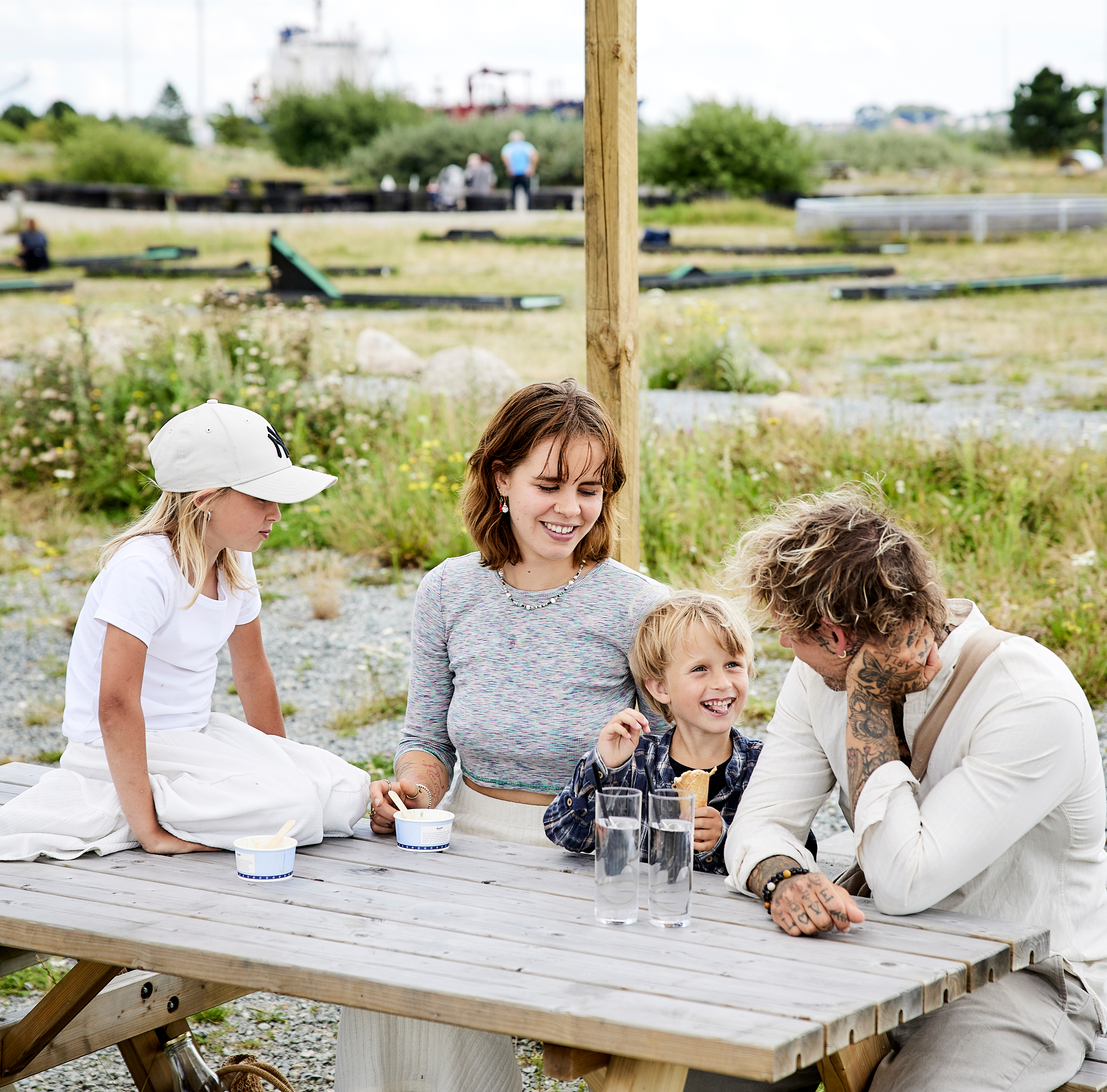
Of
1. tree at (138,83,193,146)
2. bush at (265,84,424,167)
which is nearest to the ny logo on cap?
bush at (265,84,424,167)

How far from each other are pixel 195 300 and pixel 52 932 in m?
6.65

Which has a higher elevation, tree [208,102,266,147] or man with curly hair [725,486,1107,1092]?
tree [208,102,266,147]

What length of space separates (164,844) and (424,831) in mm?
427

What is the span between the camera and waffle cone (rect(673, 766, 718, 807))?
7.51 feet

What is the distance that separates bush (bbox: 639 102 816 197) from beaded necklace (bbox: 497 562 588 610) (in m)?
23.9

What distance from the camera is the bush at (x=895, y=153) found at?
104 feet

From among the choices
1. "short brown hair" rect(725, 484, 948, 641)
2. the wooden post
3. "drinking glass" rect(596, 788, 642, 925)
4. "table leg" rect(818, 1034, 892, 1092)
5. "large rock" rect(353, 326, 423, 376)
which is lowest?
"table leg" rect(818, 1034, 892, 1092)

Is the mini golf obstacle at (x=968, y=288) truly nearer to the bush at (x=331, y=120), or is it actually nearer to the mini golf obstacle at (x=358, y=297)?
the mini golf obstacle at (x=358, y=297)

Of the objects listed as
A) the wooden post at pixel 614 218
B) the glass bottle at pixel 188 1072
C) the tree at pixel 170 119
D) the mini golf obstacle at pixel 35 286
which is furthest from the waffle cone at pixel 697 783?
the tree at pixel 170 119

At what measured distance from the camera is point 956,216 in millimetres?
21156

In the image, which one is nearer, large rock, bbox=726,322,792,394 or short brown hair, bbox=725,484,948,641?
short brown hair, bbox=725,484,948,641

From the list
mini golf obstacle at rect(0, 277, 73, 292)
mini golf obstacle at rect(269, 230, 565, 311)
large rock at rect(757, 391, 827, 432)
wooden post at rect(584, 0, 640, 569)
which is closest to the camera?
wooden post at rect(584, 0, 640, 569)

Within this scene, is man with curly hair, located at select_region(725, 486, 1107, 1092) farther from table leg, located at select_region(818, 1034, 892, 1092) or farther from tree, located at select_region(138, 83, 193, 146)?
tree, located at select_region(138, 83, 193, 146)

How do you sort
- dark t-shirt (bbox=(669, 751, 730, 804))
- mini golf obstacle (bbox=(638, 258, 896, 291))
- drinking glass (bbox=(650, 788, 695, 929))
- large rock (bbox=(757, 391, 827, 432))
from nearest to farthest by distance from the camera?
drinking glass (bbox=(650, 788, 695, 929))
dark t-shirt (bbox=(669, 751, 730, 804))
large rock (bbox=(757, 391, 827, 432))
mini golf obstacle (bbox=(638, 258, 896, 291))
